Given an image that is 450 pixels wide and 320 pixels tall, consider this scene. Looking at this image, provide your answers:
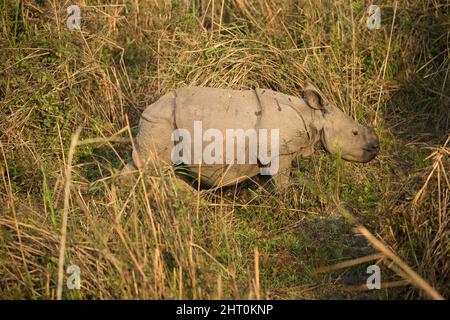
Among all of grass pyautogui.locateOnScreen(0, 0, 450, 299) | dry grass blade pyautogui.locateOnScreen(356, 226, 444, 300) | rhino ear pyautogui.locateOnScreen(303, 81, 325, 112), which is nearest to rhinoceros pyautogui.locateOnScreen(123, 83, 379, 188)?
rhino ear pyautogui.locateOnScreen(303, 81, 325, 112)

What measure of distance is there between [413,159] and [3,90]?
4251 millimetres

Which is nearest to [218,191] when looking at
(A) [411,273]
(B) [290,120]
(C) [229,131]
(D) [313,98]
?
(C) [229,131]

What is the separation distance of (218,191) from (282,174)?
74 centimetres

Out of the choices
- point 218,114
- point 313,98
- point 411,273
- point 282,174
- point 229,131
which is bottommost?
point 411,273

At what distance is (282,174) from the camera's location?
6.90 metres

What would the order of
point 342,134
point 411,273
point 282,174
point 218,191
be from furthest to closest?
point 218,191 < point 342,134 < point 282,174 < point 411,273

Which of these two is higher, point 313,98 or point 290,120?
point 313,98

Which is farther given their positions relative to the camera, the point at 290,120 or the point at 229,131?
the point at 290,120

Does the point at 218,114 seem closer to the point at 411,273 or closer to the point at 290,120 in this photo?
the point at 290,120

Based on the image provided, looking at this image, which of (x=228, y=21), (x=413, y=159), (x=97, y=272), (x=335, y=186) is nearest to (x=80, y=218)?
(x=97, y=272)

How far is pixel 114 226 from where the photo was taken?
5207mm

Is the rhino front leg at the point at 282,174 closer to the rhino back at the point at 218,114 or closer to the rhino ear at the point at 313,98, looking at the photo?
the rhino back at the point at 218,114

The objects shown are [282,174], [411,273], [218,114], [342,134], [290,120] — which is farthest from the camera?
[342,134]

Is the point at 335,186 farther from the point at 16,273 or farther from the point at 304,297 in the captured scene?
the point at 16,273
